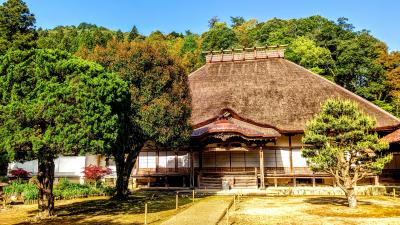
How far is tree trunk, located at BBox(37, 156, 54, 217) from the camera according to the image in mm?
14078

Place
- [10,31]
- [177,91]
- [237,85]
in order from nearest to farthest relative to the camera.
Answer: [177,91] → [237,85] → [10,31]

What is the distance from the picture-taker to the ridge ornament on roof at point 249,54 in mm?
34844

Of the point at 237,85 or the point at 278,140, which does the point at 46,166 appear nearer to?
the point at 278,140

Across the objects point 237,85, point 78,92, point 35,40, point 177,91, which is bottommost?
point 78,92

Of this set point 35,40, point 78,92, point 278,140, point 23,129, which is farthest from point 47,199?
point 35,40

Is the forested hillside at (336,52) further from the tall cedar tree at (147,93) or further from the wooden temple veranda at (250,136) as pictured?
the tall cedar tree at (147,93)

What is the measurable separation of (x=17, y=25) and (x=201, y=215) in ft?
111

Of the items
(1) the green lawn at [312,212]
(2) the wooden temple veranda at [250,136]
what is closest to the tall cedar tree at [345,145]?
(1) the green lawn at [312,212]

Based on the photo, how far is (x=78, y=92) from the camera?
1321 centimetres

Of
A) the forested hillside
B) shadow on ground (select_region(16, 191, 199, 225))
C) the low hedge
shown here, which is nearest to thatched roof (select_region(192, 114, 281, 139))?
shadow on ground (select_region(16, 191, 199, 225))

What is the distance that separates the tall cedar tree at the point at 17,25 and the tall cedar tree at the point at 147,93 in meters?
21.7

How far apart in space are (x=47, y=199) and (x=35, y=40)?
2976 cm

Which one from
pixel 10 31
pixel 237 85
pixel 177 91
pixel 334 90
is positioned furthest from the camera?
pixel 10 31

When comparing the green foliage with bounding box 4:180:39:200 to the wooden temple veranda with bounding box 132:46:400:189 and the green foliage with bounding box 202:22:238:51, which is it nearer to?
the wooden temple veranda with bounding box 132:46:400:189
